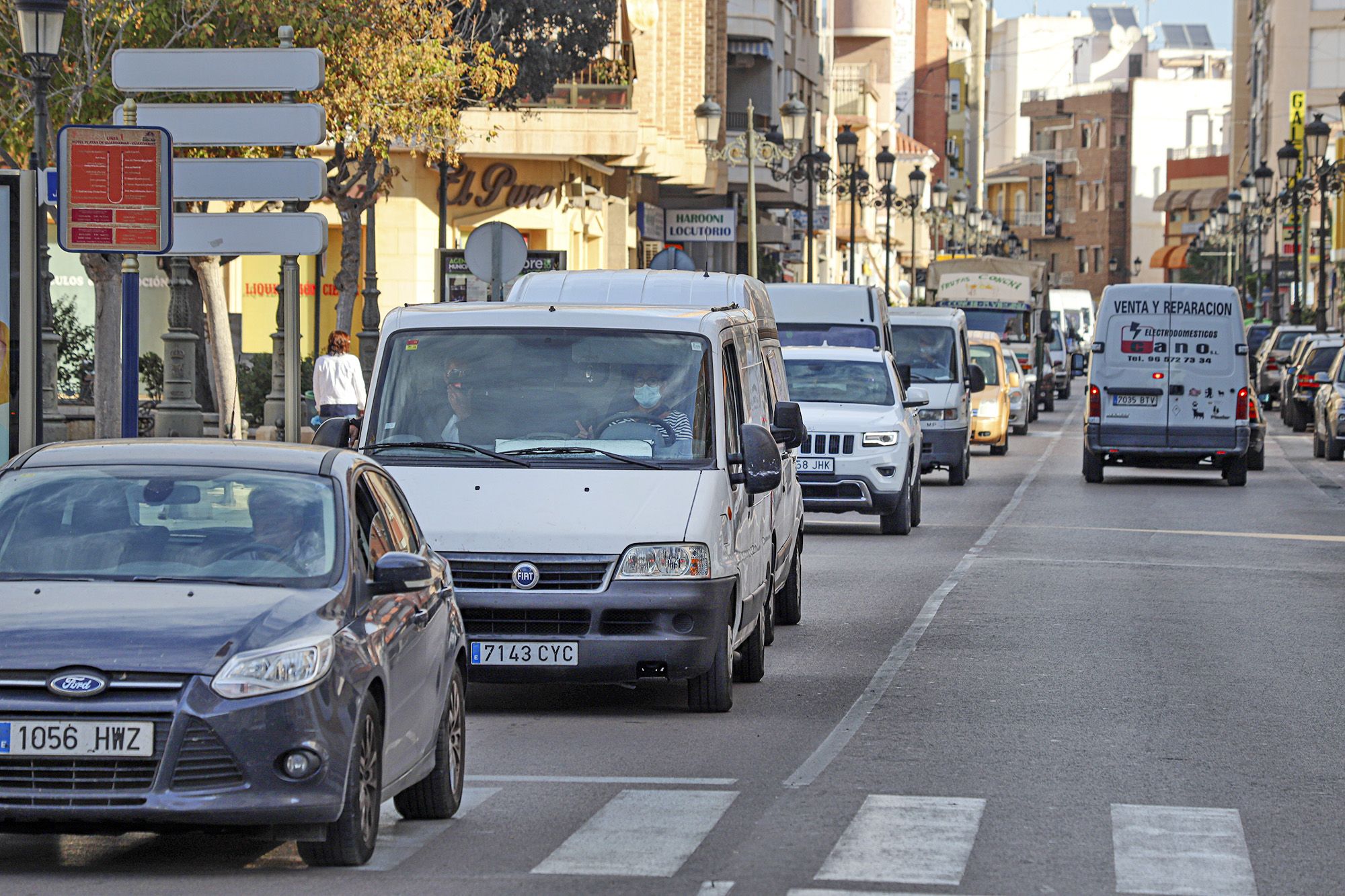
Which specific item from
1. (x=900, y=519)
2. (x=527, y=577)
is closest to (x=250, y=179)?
(x=527, y=577)

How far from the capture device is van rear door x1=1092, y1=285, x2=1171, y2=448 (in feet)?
98.4

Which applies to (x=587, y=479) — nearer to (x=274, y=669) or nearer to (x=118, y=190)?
(x=274, y=669)

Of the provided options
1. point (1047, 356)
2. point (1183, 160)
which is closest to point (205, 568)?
point (1047, 356)

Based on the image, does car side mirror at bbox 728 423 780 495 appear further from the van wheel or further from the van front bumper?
the van wheel

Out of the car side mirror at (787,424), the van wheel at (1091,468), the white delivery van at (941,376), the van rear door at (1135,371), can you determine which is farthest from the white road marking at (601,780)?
the van wheel at (1091,468)

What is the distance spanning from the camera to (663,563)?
10.6 m

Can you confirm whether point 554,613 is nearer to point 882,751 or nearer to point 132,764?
point 882,751

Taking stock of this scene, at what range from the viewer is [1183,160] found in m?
187

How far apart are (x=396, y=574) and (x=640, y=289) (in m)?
6.21

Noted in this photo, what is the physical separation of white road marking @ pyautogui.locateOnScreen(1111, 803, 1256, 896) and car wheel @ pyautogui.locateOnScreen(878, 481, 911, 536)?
44.0 feet

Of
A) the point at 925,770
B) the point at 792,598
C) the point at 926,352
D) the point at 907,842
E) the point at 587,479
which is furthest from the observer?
the point at 926,352

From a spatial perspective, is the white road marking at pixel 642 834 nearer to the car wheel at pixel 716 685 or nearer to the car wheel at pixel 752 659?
the car wheel at pixel 716 685

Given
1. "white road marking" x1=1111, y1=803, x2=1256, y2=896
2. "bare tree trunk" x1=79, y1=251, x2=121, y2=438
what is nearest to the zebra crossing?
"white road marking" x1=1111, y1=803, x2=1256, y2=896

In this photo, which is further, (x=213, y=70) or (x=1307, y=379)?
(x=1307, y=379)
